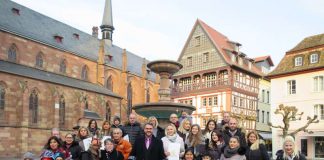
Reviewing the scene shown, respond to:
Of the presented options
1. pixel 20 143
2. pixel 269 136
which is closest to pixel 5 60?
pixel 20 143

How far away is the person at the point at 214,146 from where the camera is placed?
8.34m

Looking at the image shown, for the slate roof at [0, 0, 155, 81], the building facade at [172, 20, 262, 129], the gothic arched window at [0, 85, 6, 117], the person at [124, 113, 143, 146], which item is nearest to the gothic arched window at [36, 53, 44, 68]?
the slate roof at [0, 0, 155, 81]

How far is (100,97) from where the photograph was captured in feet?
138

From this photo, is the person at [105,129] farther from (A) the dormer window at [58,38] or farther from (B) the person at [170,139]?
(A) the dormer window at [58,38]

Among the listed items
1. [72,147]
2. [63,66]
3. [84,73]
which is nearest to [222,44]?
[84,73]

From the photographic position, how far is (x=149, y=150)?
7961mm

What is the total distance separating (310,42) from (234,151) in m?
28.8

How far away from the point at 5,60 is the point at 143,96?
21.5 m

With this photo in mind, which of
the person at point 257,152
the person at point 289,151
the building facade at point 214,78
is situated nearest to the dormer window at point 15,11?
the building facade at point 214,78

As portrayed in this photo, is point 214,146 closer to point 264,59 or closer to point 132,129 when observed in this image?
point 132,129

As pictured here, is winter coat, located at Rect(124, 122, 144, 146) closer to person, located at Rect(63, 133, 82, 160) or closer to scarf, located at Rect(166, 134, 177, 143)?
scarf, located at Rect(166, 134, 177, 143)

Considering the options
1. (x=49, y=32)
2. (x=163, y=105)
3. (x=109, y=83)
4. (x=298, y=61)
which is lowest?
(x=163, y=105)

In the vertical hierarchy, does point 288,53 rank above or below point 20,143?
above

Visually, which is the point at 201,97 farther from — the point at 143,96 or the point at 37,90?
the point at 37,90
